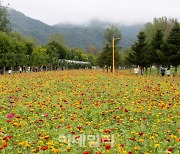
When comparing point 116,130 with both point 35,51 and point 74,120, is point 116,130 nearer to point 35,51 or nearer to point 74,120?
point 74,120

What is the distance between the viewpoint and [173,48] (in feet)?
138

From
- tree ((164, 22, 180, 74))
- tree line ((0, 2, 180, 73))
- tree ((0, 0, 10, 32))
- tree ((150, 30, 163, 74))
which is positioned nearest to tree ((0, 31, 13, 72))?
tree line ((0, 2, 180, 73))

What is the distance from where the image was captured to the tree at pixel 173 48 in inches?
1647

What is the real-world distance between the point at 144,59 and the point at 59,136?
4413 centimetres

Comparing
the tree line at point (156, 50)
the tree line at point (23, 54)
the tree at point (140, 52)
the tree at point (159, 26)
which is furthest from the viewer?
the tree at point (159, 26)

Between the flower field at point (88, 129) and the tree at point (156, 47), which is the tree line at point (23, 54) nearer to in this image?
the tree at point (156, 47)

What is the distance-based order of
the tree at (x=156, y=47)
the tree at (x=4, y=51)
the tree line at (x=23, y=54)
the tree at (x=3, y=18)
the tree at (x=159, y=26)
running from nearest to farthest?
the tree at (x=156, y=47), the tree at (x=4, y=51), the tree line at (x=23, y=54), the tree at (x=159, y=26), the tree at (x=3, y=18)

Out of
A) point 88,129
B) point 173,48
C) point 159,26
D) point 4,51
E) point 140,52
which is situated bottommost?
point 88,129

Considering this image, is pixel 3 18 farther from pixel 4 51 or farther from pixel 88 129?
pixel 88 129

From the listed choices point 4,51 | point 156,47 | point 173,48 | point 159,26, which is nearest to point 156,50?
point 156,47

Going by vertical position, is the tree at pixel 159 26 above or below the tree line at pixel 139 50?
above

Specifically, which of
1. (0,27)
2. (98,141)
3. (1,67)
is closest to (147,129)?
(98,141)

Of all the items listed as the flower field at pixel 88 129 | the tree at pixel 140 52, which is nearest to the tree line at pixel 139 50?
the tree at pixel 140 52

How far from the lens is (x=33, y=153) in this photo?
5297mm
